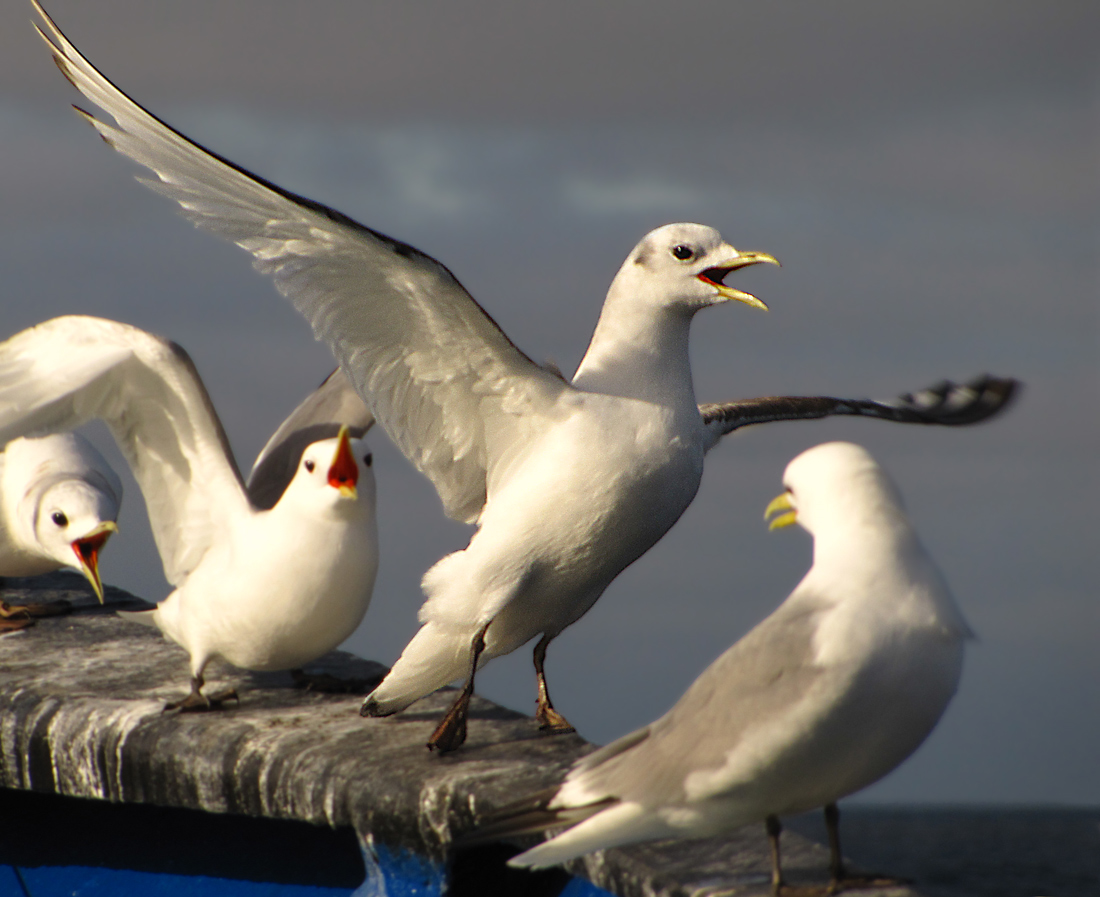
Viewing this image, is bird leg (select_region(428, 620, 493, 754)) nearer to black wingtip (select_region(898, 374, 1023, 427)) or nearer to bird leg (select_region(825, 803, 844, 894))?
bird leg (select_region(825, 803, 844, 894))

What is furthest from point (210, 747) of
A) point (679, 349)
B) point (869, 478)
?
point (869, 478)

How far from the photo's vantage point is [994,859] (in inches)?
1800

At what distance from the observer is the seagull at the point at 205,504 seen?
187 inches

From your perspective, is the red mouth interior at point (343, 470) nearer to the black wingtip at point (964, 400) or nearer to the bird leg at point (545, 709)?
the bird leg at point (545, 709)

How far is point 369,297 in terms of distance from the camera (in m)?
4.13

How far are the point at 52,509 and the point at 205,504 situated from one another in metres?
1.28

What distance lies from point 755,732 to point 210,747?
2.33 metres

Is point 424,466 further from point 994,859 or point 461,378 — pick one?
point 994,859

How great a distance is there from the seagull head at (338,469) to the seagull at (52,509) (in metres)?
1.70

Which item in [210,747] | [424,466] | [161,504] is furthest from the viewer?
[161,504]

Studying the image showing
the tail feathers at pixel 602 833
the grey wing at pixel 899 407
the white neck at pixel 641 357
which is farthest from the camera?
the grey wing at pixel 899 407

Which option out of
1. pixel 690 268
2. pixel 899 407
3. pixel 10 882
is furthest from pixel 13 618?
pixel 899 407

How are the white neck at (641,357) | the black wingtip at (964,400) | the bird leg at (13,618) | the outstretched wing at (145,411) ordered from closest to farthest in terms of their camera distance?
1. the white neck at (641,357)
2. the outstretched wing at (145,411)
3. the black wingtip at (964,400)
4. the bird leg at (13,618)

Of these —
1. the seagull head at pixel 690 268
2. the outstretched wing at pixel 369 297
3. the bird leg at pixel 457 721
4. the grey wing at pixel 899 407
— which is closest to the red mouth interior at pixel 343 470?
Answer: the outstretched wing at pixel 369 297
